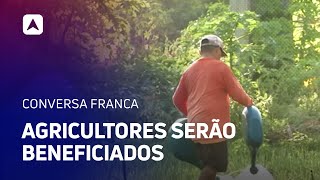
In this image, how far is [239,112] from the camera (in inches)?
78.1

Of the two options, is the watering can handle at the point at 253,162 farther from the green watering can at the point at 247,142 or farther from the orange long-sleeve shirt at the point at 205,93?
the orange long-sleeve shirt at the point at 205,93

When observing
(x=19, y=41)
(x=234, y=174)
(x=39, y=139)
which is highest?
(x=19, y=41)

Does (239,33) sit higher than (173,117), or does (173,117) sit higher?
(239,33)

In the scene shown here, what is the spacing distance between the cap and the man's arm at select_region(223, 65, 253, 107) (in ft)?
0.29

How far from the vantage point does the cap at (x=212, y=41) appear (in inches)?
78.8

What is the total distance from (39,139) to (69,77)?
1.02ft

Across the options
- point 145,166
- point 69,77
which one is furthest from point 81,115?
point 145,166

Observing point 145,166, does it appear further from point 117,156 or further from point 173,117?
point 173,117

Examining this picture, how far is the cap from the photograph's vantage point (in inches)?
78.8

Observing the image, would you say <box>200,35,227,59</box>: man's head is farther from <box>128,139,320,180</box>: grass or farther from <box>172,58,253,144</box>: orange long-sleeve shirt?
<box>128,139,320,180</box>: grass

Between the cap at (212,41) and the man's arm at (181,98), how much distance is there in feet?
0.58

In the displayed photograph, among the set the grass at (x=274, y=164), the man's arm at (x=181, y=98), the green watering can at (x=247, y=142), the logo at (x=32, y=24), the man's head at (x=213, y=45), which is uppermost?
the logo at (x=32, y=24)

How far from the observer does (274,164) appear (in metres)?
2.03

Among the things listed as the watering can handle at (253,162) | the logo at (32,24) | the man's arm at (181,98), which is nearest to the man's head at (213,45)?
the man's arm at (181,98)
